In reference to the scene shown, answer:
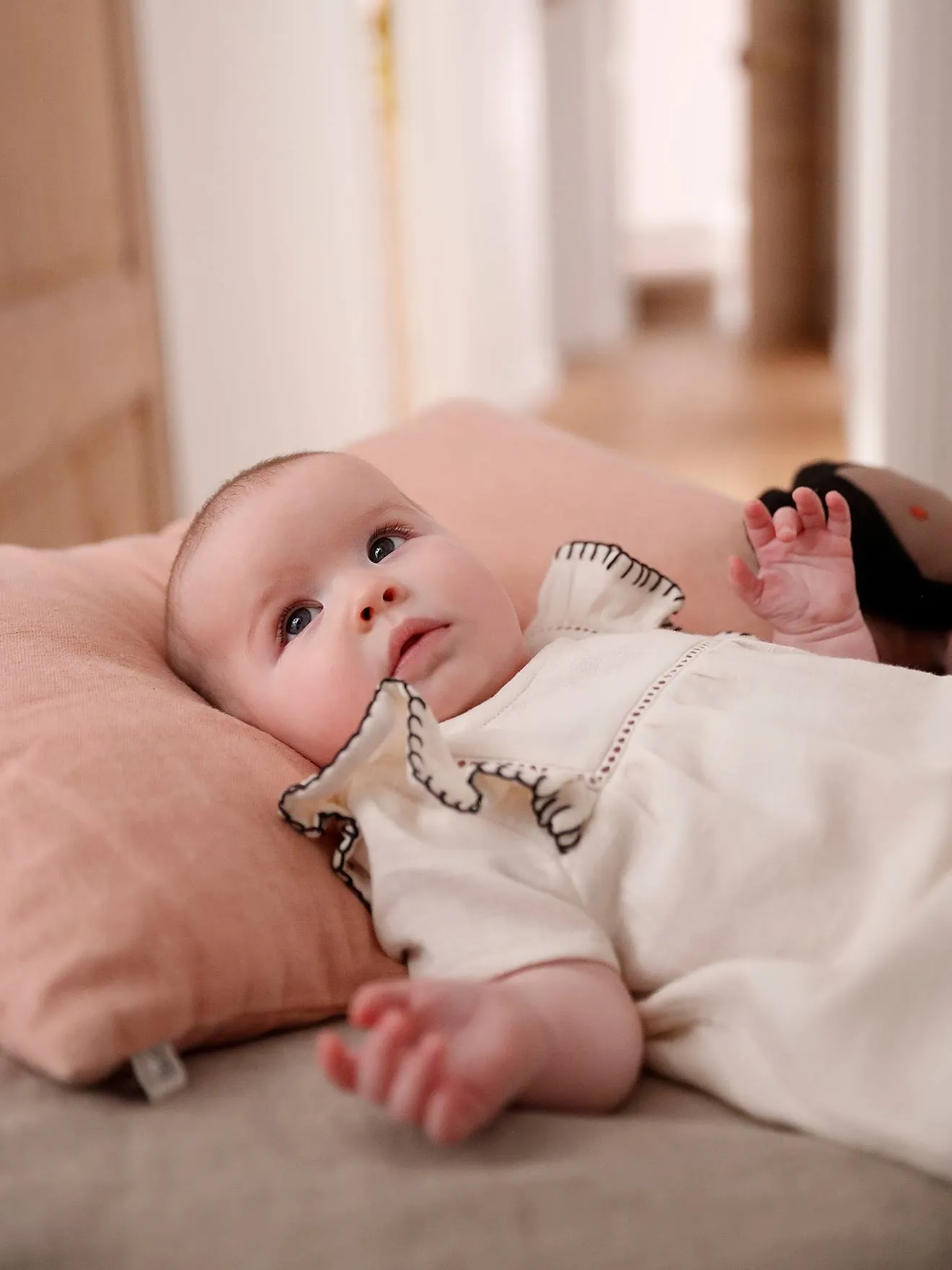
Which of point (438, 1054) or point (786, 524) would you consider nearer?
point (438, 1054)

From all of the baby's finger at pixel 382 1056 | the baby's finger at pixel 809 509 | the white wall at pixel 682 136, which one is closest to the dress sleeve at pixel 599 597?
the baby's finger at pixel 809 509

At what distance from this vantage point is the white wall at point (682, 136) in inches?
320

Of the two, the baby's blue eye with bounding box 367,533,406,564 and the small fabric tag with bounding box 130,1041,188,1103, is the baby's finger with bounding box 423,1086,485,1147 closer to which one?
the small fabric tag with bounding box 130,1041,188,1103

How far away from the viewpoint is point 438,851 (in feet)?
2.57

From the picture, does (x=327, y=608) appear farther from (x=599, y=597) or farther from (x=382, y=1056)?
(x=382, y=1056)

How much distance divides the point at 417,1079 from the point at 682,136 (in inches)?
337

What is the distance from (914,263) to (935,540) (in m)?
1.64

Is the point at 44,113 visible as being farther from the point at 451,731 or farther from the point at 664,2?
Result: the point at 664,2

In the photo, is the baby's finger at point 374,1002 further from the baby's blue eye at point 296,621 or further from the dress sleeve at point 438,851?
the baby's blue eye at point 296,621

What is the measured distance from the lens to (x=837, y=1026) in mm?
685

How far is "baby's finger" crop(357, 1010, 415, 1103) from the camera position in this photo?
A: 604 millimetres

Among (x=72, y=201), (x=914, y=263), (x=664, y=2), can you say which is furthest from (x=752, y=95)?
(x=72, y=201)

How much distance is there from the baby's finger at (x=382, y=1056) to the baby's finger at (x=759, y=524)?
1.85 feet

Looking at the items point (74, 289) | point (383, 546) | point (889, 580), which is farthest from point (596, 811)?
point (74, 289)
